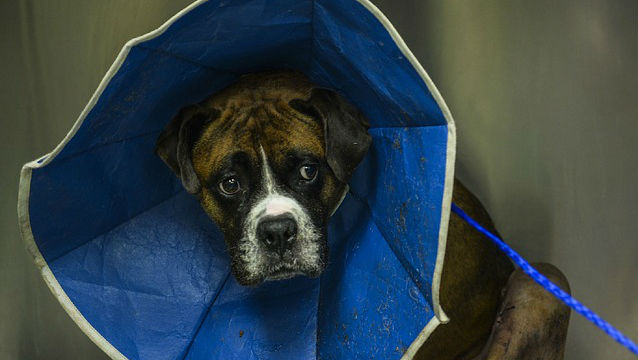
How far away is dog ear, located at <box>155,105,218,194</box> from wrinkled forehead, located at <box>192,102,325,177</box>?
0.04 metres

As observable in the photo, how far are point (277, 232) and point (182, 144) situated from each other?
1.27ft

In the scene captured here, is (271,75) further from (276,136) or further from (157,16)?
(157,16)

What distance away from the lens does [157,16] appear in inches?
111

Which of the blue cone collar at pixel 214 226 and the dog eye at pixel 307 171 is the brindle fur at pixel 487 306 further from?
the dog eye at pixel 307 171

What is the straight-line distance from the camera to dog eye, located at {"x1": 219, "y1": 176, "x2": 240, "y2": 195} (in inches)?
89.5

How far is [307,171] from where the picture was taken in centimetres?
227

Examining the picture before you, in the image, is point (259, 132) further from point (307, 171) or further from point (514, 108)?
point (514, 108)

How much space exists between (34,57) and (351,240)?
1.34m

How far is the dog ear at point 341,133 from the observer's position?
7.32 feet

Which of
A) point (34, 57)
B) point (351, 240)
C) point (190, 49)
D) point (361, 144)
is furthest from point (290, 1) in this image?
point (34, 57)

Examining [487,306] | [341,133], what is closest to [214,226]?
[341,133]

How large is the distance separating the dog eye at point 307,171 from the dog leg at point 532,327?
0.74m

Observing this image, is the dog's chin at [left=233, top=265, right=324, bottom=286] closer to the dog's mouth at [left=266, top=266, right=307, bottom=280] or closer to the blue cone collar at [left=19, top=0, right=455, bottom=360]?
the dog's mouth at [left=266, top=266, right=307, bottom=280]

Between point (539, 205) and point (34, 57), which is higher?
point (34, 57)
